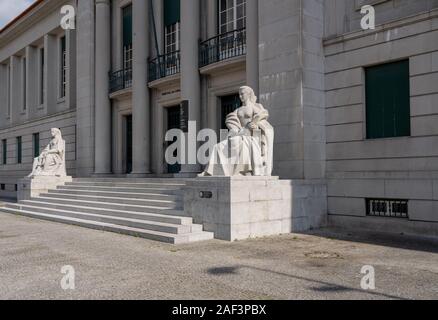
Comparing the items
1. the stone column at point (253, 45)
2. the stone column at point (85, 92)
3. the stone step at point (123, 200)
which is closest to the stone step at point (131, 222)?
the stone step at point (123, 200)

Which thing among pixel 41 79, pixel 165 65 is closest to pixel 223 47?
pixel 165 65

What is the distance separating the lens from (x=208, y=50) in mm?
→ 16844

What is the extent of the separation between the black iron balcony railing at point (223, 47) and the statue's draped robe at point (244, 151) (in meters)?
5.26

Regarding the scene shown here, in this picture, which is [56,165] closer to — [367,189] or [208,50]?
[208,50]

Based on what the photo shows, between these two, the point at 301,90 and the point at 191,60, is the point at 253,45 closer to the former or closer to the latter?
the point at 301,90

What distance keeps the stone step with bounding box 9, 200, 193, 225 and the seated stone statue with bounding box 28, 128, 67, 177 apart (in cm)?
172

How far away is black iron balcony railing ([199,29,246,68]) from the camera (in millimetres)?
15766

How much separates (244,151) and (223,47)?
7.03m

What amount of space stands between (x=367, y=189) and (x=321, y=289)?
638cm

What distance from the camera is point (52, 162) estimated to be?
770 inches

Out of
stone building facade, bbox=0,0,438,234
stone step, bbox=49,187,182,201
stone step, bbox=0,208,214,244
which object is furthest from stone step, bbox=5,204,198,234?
stone building facade, bbox=0,0,438,234

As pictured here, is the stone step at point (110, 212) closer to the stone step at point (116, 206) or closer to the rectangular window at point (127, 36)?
the stone step at point (116, 206)

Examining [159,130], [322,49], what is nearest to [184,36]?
[159,130]

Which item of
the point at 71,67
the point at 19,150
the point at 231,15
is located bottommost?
the point at 19,150
